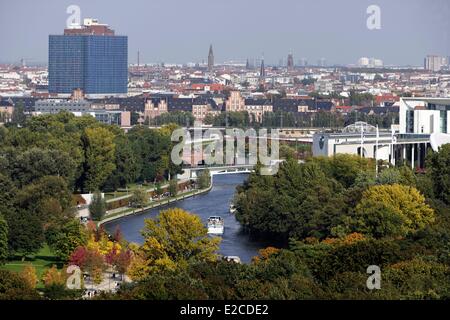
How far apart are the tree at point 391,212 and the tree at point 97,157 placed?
5.08m

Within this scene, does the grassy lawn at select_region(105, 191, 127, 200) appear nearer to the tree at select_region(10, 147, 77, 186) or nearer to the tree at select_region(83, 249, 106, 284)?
the tree at select_region(10, 147, 77, 186)

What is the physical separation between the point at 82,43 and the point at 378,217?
26.9m

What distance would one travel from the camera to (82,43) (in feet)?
125

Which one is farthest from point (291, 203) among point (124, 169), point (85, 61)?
point (85, 61)

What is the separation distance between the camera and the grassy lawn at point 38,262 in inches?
439

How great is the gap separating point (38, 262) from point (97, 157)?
5776mm

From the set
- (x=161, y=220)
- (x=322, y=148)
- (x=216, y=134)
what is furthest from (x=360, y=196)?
(x=216, y=134)

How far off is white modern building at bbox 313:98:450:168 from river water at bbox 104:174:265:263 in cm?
133

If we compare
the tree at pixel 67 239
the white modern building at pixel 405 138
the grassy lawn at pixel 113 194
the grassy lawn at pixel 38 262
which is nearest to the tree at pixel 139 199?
the grassy lawn at pixel 113 194

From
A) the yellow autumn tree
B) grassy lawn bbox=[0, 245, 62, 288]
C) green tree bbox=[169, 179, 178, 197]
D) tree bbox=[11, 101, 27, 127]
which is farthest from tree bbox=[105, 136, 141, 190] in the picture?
tree bbox=[11, 101, 27, 127]

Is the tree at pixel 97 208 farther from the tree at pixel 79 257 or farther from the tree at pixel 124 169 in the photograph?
the tree at pixel 79 257

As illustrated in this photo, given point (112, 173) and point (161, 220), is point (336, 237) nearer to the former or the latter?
point (161, 220)
